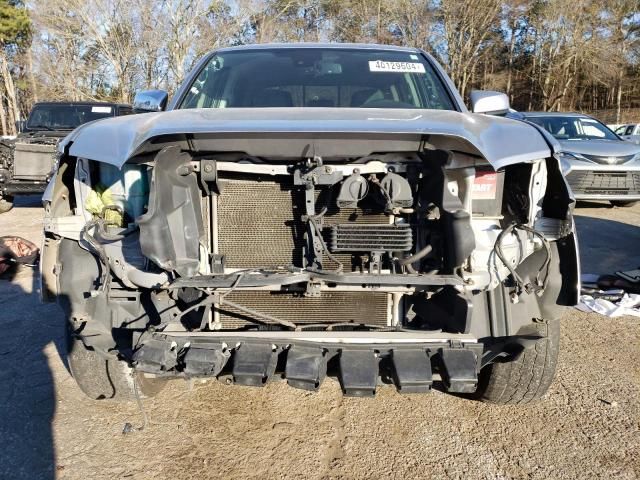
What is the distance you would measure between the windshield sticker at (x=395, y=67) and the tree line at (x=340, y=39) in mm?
21939

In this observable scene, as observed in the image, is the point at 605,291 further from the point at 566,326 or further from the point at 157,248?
the point at 157,248

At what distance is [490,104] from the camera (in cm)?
332

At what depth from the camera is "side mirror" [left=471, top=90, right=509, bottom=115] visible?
332 cm

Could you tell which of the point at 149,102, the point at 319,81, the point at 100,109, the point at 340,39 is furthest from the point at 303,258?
the point at 340,39

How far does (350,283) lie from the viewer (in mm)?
2100

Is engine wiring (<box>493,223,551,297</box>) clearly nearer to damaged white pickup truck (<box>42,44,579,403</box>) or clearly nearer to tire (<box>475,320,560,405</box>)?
damaged white pickup truck (<box>42,44,579,403</box>)

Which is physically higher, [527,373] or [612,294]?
[527,373]

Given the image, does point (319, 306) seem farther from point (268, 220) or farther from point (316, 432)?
point (316, 432)

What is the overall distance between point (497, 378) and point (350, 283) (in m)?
1.17

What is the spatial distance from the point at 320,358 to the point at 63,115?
10032mm

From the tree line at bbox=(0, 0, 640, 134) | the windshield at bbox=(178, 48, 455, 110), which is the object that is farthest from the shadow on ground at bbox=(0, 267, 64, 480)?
the tree line at bbox=(0, 0, 640, 134)

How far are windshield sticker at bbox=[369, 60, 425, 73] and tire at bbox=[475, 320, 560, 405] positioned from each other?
2.00 m

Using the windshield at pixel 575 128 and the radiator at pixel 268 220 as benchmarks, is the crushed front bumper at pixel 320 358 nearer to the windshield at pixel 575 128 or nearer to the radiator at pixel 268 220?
the radiator at pixel 268 220

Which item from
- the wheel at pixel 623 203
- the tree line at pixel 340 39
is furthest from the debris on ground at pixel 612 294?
the tree line at pixel 340 39
